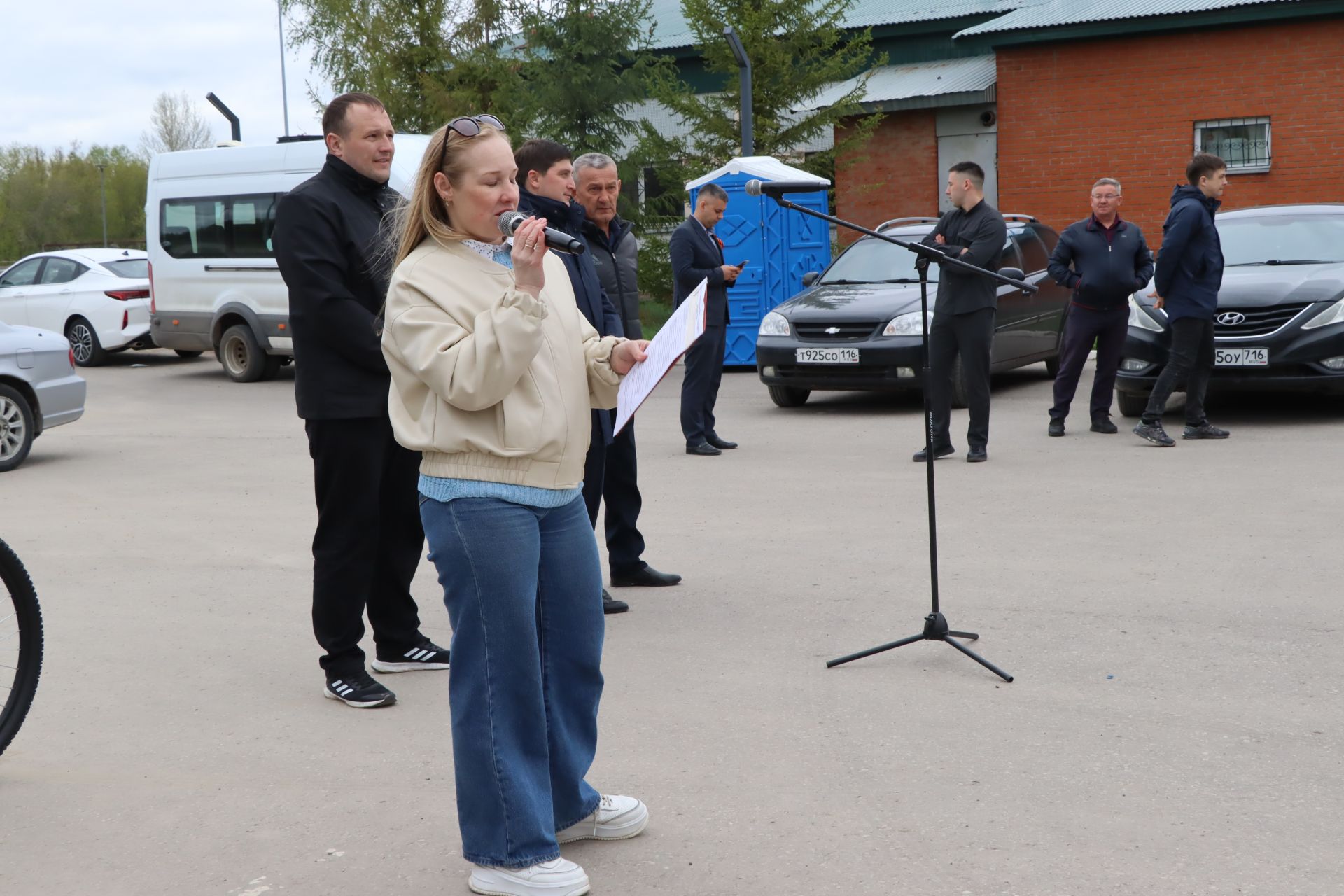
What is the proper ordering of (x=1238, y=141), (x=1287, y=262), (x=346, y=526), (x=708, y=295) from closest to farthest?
(x=346, y=526) < (x=708, y=295) < (x=1287, y=262) < (x=1238, y=141)

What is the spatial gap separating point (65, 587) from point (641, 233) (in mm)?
17472

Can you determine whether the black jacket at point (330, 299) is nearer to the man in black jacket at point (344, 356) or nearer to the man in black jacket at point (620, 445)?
the man in black jacket at point (344, 356)

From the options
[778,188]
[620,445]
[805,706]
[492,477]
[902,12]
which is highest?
→ [902,12]

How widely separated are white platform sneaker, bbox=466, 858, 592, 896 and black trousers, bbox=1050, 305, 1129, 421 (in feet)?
27.0

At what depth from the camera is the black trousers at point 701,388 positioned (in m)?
10.5

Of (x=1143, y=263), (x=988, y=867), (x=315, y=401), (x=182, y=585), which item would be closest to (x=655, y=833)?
(x=988, y=867)

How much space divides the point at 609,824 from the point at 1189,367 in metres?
7.83

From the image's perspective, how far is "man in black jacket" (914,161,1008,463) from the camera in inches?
383

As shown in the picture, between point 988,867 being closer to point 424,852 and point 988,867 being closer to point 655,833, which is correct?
point 655,833

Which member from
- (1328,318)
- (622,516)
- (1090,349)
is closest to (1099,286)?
(1090,349)

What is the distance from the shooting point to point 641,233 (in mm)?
23438

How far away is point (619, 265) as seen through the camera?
20.9 feet

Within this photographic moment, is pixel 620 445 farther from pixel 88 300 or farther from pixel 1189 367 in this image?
pixel 88 300

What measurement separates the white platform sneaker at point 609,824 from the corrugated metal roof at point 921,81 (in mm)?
20479
